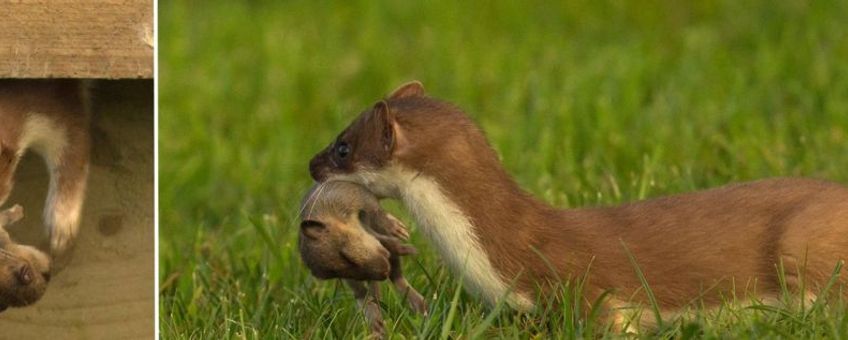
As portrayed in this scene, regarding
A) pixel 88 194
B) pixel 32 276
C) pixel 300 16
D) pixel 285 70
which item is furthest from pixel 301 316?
pixel 300 16

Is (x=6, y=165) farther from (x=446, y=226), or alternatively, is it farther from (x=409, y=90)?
(x=409, y=90)

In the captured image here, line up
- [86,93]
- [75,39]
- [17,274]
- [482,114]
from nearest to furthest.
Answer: [17,274]
[75,39]
[86,93]
[482,114]

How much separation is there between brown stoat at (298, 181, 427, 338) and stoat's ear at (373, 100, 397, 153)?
0.14 meters

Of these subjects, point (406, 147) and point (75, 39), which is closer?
point (75, 39)

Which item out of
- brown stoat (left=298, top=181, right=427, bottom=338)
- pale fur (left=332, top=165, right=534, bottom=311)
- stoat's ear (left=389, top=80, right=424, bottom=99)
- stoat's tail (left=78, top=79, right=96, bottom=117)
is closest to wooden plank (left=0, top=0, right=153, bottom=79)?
stoat's tail (left=78, top=79, right=96, bottom=117)

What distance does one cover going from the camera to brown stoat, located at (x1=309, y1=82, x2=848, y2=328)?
A: 426cm

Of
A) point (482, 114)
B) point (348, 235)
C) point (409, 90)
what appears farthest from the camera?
point (482, 114)

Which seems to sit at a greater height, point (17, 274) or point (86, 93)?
point (86, 93)

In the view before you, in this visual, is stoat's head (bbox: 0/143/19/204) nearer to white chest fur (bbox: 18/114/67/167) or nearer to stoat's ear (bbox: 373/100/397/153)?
white chest fur (bbox: 18/114/67/167)

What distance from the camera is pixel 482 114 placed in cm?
884

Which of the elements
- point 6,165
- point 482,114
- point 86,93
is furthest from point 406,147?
point 482,114

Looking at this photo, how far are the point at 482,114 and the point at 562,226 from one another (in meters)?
4.50

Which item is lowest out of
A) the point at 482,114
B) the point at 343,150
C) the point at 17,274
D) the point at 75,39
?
the point at 482,114

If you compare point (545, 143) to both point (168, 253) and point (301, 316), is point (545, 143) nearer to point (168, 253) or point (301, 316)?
point (168, 253)
